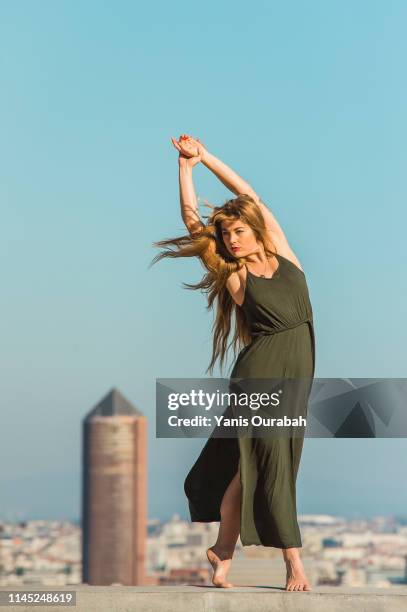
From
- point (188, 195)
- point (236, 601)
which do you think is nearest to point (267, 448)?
point (236, 601)

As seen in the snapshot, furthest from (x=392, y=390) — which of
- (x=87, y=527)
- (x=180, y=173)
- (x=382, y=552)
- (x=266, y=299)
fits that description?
(x=382, y=552)

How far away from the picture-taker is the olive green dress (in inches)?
309

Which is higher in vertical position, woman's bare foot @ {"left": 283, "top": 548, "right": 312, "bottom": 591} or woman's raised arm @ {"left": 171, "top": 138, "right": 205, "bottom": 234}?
woman's raised arm @ {"left": 171, "top": 138, "right": 205, "bottom": 234}

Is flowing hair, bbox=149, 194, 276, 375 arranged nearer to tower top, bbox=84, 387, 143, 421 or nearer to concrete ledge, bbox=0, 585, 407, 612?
concrete ledge, bbox=0, 585, 407, 612

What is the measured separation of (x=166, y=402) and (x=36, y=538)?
13536cm

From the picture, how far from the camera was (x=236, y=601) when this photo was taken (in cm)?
753

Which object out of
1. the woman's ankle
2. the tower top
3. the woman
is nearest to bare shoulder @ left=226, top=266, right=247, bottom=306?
the woman

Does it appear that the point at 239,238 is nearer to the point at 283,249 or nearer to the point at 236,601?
the point at 283,249

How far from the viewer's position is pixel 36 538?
14125cm

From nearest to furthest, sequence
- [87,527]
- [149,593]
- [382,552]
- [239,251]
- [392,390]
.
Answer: [149,593] → [239,251] → [392,390] → [87,527] → [382,552]

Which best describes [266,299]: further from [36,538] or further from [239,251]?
[36,538]

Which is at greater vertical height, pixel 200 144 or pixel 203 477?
pixel 200 144

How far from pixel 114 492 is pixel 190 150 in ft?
347

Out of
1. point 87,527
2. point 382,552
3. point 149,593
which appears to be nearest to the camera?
point 149,593
